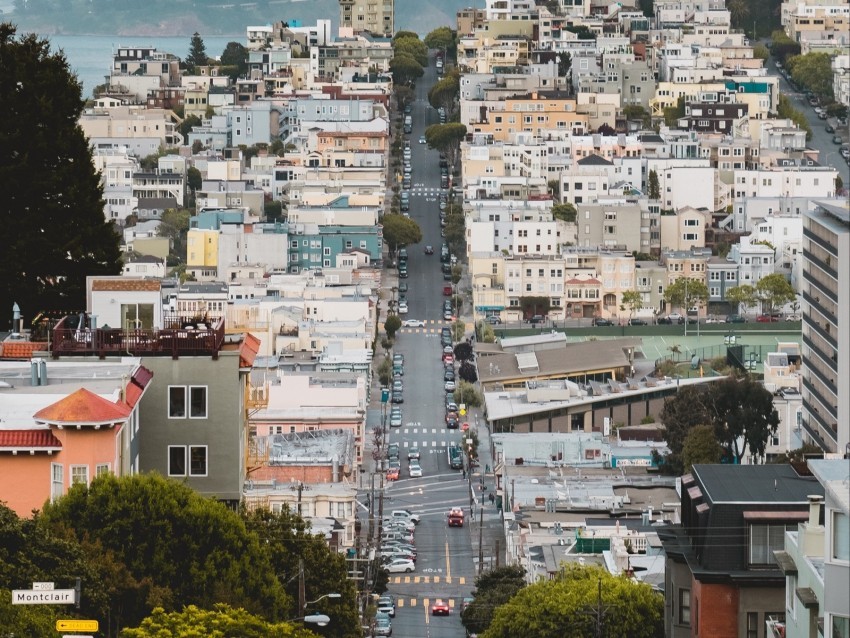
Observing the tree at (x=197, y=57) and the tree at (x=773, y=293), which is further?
the tree at (x=197, y=57)

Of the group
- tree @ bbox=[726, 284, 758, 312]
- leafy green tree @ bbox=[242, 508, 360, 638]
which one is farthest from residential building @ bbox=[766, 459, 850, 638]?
tree @ bbox=[726, 284, 758, 312]

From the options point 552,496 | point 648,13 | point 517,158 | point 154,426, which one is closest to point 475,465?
point 552,496

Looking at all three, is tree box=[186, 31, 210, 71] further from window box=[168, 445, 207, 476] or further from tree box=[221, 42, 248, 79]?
window box=[168, 445, 207, 476]

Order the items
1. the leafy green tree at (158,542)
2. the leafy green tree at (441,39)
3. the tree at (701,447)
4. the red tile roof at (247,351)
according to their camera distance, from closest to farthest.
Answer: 1. the leafy green tree at (158,542)
2. the red tile roof at (247,351)
3. the tree at (701,447)
4. the leafy green tree at (441,39)

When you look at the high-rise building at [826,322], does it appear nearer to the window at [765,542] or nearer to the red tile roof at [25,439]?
the window at [765,542]

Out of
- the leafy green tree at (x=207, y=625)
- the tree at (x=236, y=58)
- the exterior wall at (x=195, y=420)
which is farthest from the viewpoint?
the tree at (x=236, y=58)

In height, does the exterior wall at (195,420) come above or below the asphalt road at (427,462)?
above

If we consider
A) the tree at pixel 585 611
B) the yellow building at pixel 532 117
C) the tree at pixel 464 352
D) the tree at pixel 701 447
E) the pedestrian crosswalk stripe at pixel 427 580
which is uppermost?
the yellow building at pixel 532 117

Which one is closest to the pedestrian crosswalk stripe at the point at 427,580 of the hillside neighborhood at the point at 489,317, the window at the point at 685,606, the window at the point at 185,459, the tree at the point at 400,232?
the hillside neighborhood at the point at 489,317
